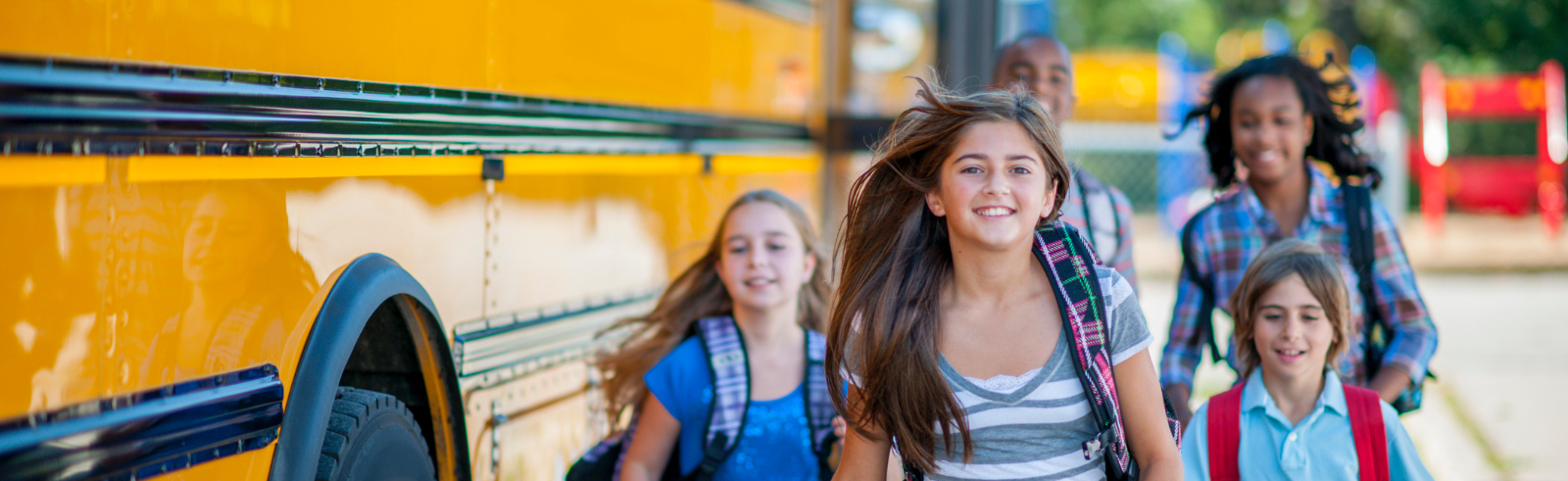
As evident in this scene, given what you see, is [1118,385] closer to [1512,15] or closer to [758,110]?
[758,110]

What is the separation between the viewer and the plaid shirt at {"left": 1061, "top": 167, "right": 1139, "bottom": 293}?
2.92 m

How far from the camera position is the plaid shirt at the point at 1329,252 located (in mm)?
2666

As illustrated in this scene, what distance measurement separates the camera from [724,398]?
2.57m

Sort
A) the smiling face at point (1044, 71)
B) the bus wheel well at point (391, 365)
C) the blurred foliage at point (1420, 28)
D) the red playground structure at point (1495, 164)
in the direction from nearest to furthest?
the bus wheel well at point (391, 365)
the smiling face at point (1044, 71)
the red playground structure at point (1495, 164)
the blurred foliage at point (1420, 28)

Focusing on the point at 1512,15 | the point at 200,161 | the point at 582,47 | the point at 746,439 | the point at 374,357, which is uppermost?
the point at 1512,15

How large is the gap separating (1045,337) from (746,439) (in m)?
0.92

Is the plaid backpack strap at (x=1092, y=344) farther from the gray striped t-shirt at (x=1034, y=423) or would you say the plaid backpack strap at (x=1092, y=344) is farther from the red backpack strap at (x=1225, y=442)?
the red backpack strap at (x=1225, y=442)

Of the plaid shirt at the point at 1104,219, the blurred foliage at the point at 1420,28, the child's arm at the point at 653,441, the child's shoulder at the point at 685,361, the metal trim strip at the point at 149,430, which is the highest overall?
the blurred foliage at the point at 1420,28

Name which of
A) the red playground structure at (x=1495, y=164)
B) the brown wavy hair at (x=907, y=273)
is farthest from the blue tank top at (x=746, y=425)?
the red playground structure at (x=1495, y=164)

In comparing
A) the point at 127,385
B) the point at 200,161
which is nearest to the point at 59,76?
the point at 200,161

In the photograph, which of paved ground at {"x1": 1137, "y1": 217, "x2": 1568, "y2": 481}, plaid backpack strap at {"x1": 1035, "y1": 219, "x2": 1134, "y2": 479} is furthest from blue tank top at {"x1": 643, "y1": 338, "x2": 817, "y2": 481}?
paved ground at {"x1": 1137, "y1": 217, "x2": 1568, "y2": 481}

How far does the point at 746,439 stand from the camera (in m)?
2.56

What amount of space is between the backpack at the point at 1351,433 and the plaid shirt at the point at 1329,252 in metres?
0.19

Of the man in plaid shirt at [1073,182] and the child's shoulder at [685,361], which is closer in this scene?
the child's shoulder at [685,361]
